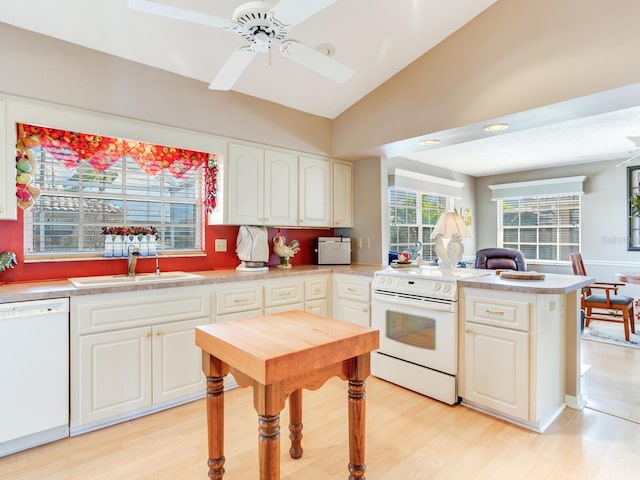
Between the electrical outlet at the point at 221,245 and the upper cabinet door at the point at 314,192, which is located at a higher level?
the upper cabinet door at the point at 314,192

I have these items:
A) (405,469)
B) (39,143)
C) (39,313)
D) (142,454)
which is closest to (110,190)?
(39,143)

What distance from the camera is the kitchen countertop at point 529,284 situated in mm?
2221

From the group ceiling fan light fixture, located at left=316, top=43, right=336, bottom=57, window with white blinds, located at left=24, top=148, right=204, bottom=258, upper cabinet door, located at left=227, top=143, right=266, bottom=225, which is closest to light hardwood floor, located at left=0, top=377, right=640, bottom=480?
window with white blinds, located at left=24, top=148, right=204, bottom=258

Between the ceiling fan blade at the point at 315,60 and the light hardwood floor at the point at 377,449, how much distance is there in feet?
7.12

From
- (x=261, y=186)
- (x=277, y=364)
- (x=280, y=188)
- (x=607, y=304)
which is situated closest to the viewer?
(x=277, y=364)

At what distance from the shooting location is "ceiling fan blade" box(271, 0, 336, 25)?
1.39 m

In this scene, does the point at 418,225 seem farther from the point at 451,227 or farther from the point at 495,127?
the point at 495,127

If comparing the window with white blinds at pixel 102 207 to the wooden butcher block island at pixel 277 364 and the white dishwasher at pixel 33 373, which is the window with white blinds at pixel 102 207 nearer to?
the white dishwasher at pixel 33 373

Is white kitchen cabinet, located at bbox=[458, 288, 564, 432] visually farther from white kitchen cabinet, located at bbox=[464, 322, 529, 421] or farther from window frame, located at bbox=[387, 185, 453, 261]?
window frame, located at bbox=[387, 185, 453, 261]

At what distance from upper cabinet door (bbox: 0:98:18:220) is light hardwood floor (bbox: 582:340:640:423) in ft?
13.8

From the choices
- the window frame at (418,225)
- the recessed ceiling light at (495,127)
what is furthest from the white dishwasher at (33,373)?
the window frame at (418,225)

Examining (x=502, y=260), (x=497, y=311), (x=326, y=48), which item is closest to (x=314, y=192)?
(x=326, y=48)

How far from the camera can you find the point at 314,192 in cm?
383

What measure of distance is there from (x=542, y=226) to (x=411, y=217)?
2.68 meters
